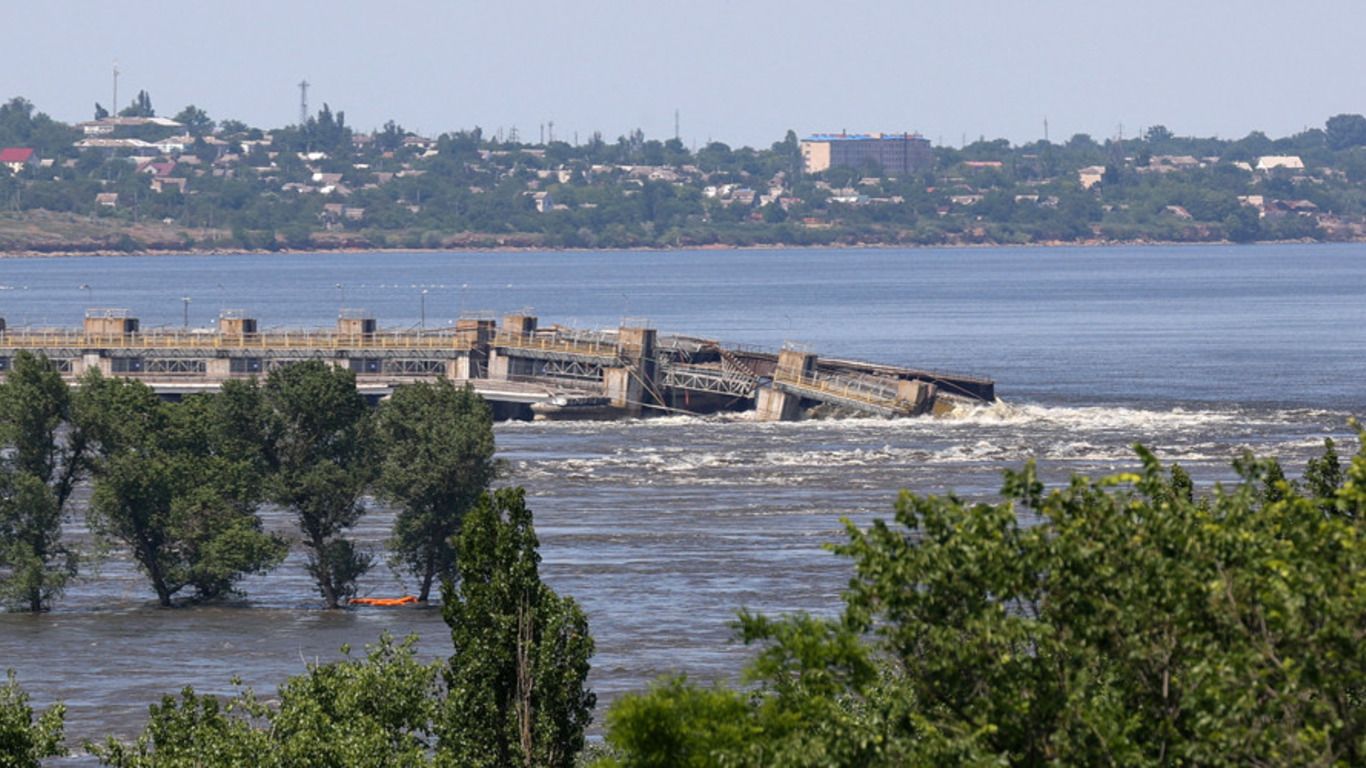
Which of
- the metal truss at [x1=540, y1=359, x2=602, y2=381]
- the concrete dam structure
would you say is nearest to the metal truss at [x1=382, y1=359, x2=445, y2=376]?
the concrete dam structure

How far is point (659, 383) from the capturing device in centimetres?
11944

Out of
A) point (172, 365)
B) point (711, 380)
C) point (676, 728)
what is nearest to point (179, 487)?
point (676, 728)

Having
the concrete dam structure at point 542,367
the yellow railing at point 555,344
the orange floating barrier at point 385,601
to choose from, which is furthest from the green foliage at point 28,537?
the yellow railing at point 555,344

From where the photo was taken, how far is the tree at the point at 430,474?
61156 mm

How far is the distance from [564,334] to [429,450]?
207 ft

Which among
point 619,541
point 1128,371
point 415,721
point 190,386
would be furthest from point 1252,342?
point 415,721

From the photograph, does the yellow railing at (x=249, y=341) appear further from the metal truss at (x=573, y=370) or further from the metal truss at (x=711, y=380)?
the metal truss at (x=711, y=380)

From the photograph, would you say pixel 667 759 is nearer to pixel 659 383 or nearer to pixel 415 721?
pixel 415 721

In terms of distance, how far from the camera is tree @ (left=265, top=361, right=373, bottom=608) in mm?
62000

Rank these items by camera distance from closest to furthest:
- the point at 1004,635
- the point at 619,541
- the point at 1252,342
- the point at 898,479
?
the point at 1004,635, the point at 619,541, the point at 898,479, the point at 1252,342

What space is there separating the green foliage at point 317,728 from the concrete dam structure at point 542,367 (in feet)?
257

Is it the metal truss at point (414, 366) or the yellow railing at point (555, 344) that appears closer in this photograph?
the yellow railing at point (555, 344)

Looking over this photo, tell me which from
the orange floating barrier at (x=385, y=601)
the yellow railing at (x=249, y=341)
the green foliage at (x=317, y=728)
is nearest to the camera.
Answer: the green foliage at (x=317, y=728)

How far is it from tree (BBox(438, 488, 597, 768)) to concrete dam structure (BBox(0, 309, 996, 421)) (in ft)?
267
